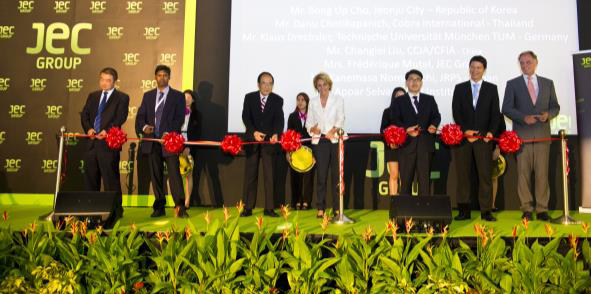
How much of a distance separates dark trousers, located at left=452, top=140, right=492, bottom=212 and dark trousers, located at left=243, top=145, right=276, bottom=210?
209 centimetres

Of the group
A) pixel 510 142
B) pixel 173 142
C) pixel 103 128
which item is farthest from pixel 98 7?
pixel 510 142

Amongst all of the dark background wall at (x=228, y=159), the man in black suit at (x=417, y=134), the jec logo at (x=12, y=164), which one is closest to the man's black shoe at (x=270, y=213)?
the dark background wall at (x=228, y=159)

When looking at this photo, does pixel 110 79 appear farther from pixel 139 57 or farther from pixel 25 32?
pixel 25 32

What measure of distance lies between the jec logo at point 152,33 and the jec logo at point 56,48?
34.6 inches

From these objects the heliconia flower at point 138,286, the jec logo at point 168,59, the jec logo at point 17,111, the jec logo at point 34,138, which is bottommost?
the heliconia flower at point 138,286

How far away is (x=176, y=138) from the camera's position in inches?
180

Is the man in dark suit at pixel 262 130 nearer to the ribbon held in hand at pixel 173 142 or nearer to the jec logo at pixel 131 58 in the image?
the ribbon held in hand at pixel 173 142

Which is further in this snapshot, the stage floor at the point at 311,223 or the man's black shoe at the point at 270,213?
the man's black shoe at the point at 270,213

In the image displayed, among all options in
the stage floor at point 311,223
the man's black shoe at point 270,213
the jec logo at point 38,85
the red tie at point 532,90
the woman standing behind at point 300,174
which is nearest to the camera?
the stage floor at point 311,223

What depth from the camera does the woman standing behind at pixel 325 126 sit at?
4.49 metres

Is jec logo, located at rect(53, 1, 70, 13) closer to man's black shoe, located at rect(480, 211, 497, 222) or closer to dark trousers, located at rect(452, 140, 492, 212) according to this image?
dark trousers, located at rect(452, 140, 492, 212)

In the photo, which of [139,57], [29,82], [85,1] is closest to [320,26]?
[139,57]

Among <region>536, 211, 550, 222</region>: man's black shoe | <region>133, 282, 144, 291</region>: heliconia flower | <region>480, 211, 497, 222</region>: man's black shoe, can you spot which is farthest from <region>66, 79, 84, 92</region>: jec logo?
<region>536, 211, 550, 222</region>: man's black shoe

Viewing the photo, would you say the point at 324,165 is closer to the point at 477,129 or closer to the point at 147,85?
the point at 477,129
